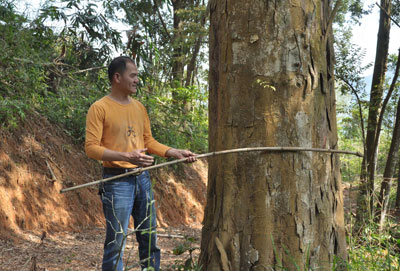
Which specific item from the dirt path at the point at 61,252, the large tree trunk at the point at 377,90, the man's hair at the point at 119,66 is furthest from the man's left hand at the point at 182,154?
the large tree trunk at the point at 377,90

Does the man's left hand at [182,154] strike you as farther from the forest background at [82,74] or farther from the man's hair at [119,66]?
the forest background at [82,74]

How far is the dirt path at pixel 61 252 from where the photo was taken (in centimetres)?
484

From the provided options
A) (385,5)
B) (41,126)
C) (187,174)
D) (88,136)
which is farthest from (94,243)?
(385,5)

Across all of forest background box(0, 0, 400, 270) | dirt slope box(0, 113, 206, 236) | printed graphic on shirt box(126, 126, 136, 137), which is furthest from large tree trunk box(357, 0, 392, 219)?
printed graphic on shirt box(126, 126, 136, 137)

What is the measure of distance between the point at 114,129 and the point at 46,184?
4025 millimetres

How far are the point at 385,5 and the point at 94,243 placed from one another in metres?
7.49

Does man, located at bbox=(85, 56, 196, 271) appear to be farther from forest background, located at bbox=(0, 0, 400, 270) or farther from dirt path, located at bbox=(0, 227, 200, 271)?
forest background, located at bbox=(0, 0, 400, 270)

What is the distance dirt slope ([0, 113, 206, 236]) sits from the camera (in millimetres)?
6164

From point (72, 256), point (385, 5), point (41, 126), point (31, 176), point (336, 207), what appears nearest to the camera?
point (336, 207)

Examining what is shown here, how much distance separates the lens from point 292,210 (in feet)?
8.60

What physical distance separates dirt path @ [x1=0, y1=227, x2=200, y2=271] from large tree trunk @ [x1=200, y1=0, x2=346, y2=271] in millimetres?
1881

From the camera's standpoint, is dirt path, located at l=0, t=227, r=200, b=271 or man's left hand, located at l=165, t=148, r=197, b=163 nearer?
man's left hand, located at l=165, t=148, r=197, b=163

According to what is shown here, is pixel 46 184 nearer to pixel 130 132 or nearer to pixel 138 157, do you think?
pixel 130 132

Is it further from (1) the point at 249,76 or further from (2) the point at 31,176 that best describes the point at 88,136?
(2) the point at 31,176
